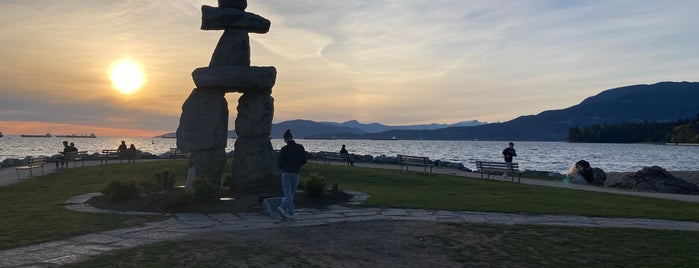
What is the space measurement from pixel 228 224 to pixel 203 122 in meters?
4.70

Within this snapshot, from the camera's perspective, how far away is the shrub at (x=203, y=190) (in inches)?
518

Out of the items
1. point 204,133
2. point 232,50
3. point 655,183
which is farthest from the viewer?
point 655,183

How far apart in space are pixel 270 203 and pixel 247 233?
233 centimetres

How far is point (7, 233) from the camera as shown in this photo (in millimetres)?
9867

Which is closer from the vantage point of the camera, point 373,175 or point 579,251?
point 579,251

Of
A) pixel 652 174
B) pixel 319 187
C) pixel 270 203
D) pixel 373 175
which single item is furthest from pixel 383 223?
pixel 652 174

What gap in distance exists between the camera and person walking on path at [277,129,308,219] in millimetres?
12000

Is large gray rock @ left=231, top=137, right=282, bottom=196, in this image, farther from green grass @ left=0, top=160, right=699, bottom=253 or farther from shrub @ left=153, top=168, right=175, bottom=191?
green grass @ left=0, top=160, right=699, bottom=253

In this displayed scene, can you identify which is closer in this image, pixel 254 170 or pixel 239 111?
pixel 254 170

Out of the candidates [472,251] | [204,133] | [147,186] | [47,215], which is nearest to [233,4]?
[204,133]

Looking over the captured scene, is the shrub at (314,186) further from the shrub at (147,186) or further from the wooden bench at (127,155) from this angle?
the wooden bench at (127,155)

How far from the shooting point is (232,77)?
48.4 feet

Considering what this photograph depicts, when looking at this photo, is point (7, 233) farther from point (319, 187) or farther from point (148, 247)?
point (319, 187)

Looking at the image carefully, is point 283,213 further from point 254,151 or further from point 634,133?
point 634,133
